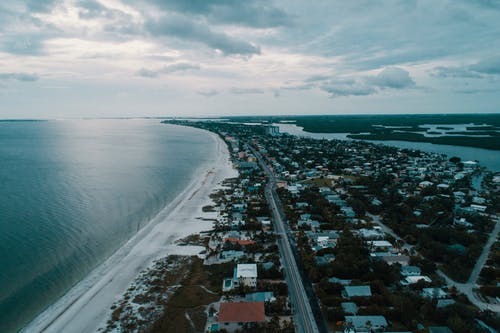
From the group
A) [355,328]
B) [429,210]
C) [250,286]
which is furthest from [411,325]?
[429,210]

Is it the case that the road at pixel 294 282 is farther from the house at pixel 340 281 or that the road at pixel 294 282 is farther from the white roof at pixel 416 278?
the white roof at pixel 416 278

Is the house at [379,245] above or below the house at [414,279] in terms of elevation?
above

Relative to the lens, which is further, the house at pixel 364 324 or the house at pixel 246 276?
the house at pixel 246 276

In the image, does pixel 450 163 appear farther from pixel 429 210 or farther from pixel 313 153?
pixel 429 210

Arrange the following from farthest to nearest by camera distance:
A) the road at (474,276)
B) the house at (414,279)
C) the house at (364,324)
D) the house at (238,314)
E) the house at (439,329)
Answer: the house at (414,279), the road at (474,276), the house at (238,314), the house at (364,324), the house at (439,329)

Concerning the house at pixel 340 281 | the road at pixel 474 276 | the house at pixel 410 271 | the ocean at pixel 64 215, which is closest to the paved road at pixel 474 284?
the road at pixel 474 276

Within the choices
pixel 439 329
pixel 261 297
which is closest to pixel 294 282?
pixel 261 297

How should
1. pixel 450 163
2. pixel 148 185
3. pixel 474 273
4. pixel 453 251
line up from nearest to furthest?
pixel 474 273 → pixel 453 251 → pixel 148 185 → pixel 450 163
